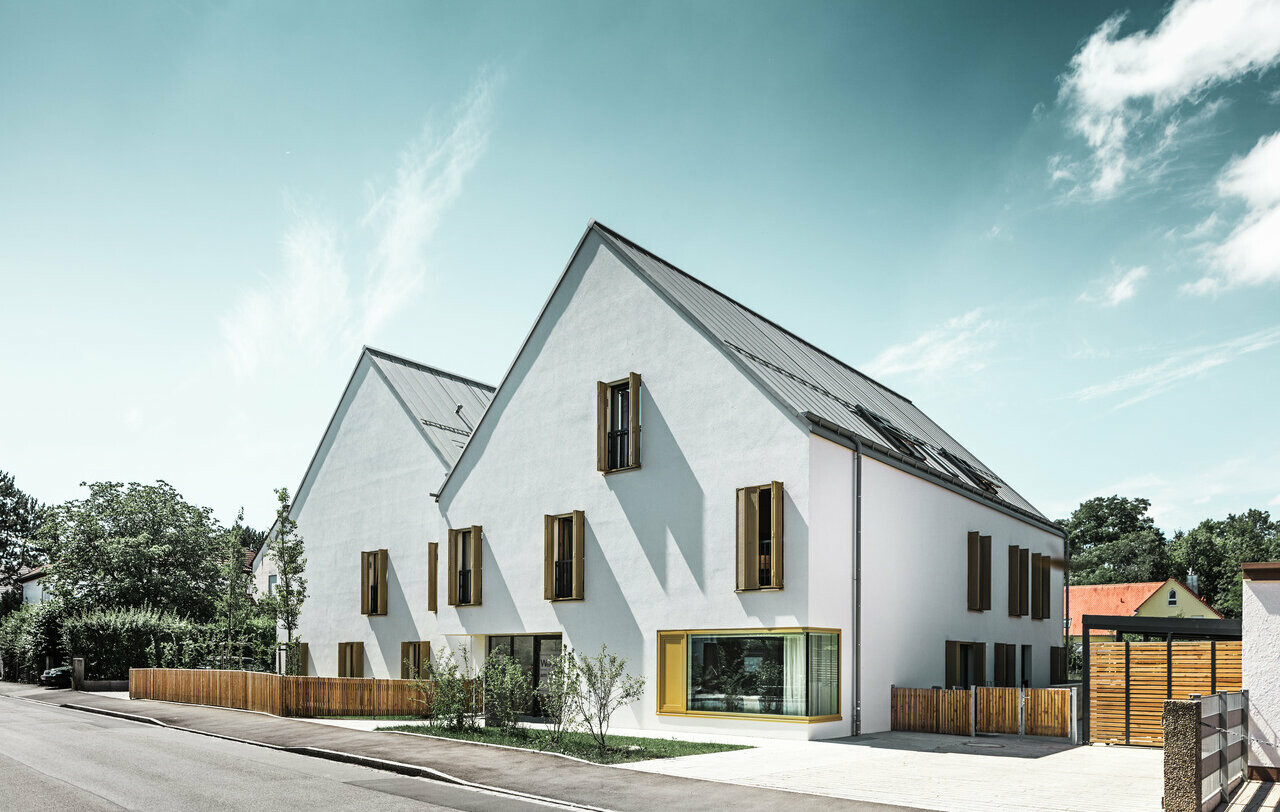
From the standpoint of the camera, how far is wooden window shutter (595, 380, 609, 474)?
25.1 metres

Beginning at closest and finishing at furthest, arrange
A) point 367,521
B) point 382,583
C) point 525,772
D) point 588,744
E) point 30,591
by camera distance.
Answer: point 525,772
point 588,744
point 382,583
point 367,521
point 30,591

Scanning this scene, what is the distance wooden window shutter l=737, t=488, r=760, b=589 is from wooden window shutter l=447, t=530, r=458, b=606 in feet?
34.5

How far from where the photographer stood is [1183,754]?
1063cm

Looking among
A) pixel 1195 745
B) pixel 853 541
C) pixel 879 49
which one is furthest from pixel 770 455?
pixel 1195 745

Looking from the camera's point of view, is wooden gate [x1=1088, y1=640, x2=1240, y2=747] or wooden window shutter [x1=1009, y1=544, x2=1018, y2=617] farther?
wooden window shutter [x1=1009, y1=544, x2=1018, y2=617]

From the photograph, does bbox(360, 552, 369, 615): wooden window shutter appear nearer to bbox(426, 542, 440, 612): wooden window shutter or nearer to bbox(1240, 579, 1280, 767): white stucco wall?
bbox(426, 542, 440, 612): wooden window shutter

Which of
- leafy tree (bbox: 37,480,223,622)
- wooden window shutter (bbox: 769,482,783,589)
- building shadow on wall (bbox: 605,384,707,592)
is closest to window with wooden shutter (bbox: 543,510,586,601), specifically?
building shadow on wall (bbox: 605,384,707,592)

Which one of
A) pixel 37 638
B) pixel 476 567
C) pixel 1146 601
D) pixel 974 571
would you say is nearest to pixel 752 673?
pixel 476 567

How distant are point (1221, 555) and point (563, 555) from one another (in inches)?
2908

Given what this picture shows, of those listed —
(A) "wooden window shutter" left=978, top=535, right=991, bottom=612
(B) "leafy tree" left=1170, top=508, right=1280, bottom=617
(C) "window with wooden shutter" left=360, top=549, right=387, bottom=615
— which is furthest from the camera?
(B) "leafy tree" left=1170, top=508, right=1280, bottom=617

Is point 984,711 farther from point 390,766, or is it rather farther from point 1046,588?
point 1046,588

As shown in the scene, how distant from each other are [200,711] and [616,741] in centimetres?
1301

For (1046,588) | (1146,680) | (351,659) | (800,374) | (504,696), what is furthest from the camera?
(1046,588)

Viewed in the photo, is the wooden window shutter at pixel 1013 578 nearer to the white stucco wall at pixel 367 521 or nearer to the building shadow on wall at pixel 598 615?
the building shadow on wall at pixel 598 615
